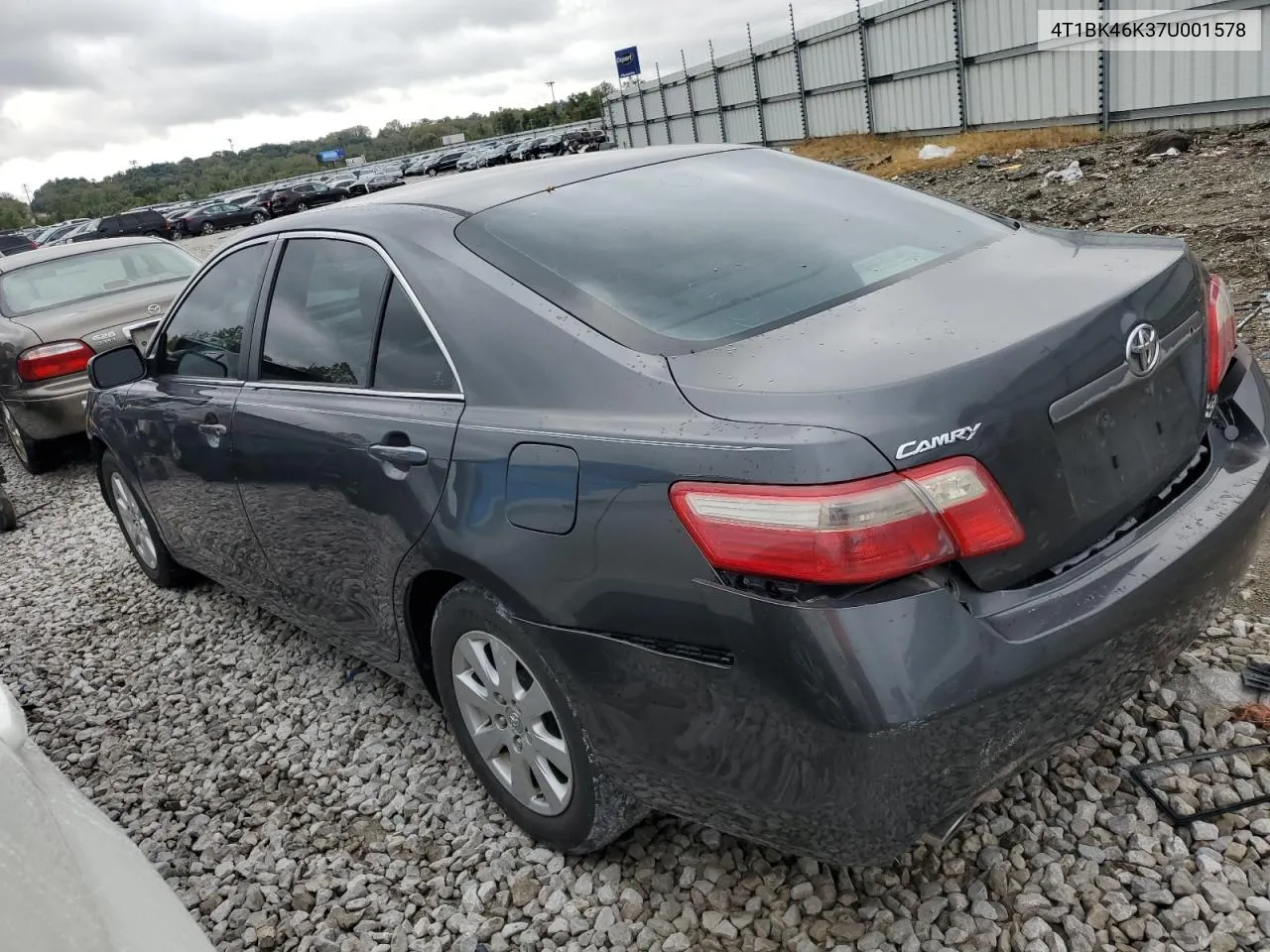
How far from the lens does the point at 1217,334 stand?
2.37 metres

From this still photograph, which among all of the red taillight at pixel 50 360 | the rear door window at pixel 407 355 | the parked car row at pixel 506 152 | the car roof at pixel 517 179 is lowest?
the parked car row at pixel 506 152

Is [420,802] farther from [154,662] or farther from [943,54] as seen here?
[943,54]

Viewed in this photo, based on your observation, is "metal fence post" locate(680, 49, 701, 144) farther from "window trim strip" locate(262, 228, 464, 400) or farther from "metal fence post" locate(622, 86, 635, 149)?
"window trim strip" locate(262, 228, 464, 400)

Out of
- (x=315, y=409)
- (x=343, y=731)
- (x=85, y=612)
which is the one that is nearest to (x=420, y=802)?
(x=343, y=731)

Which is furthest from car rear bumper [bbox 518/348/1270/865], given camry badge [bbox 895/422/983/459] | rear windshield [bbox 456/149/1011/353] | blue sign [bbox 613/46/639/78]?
blue sign [bbox 613/46/639/78]

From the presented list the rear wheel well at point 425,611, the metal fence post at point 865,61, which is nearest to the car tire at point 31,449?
the rear wheel well at point 425,611

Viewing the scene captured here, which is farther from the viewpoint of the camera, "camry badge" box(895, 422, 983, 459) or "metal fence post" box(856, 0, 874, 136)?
"metal fence post" box(856, 0, 874, 136)

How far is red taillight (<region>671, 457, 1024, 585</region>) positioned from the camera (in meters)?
1.69

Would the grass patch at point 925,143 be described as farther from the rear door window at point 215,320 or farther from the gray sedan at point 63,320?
the rear door window at point 215,320

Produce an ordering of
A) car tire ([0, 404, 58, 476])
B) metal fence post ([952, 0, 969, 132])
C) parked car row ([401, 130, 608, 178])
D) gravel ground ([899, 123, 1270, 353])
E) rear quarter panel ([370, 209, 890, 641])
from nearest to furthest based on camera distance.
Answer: rear quarter panel ([370, 209, 890, 641]), gravel ground ([899, 123, 1270, 353]), car tire ([0, 404, 58, 476]), metal fence post ([952, 0, 969, 132]), parked car row ([401, 130, 608, 178])

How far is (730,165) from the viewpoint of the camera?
10.1 ft

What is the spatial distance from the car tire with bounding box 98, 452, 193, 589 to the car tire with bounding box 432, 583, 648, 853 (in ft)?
8.52

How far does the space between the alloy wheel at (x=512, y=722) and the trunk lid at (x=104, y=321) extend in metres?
5.55

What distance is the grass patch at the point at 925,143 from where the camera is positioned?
46.9 feet
